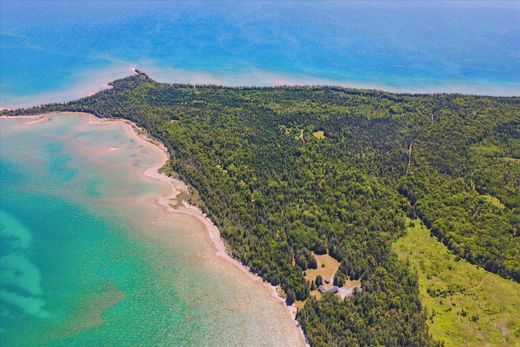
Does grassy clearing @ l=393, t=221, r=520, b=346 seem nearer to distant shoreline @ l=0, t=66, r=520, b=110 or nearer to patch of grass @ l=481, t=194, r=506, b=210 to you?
patch of grass @ l=481, t=194, r=506, b=210

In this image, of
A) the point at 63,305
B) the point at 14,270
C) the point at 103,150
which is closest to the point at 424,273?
the point at 63,305

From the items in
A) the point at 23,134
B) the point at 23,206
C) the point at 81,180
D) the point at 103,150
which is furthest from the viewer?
the point at 23,134

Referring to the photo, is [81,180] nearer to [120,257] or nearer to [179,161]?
[179,161]

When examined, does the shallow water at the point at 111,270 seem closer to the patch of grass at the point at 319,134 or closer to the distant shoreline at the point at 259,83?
the patch of grass at the point at 319,134

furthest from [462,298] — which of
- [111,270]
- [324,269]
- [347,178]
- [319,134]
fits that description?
[319,134]

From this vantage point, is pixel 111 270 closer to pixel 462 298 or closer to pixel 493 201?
pixel 462 298

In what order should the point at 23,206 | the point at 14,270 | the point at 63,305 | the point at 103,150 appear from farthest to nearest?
1. the point at 103,150
2. the point at 23,206
3. the point at 14,270
4. the point at 63,305
